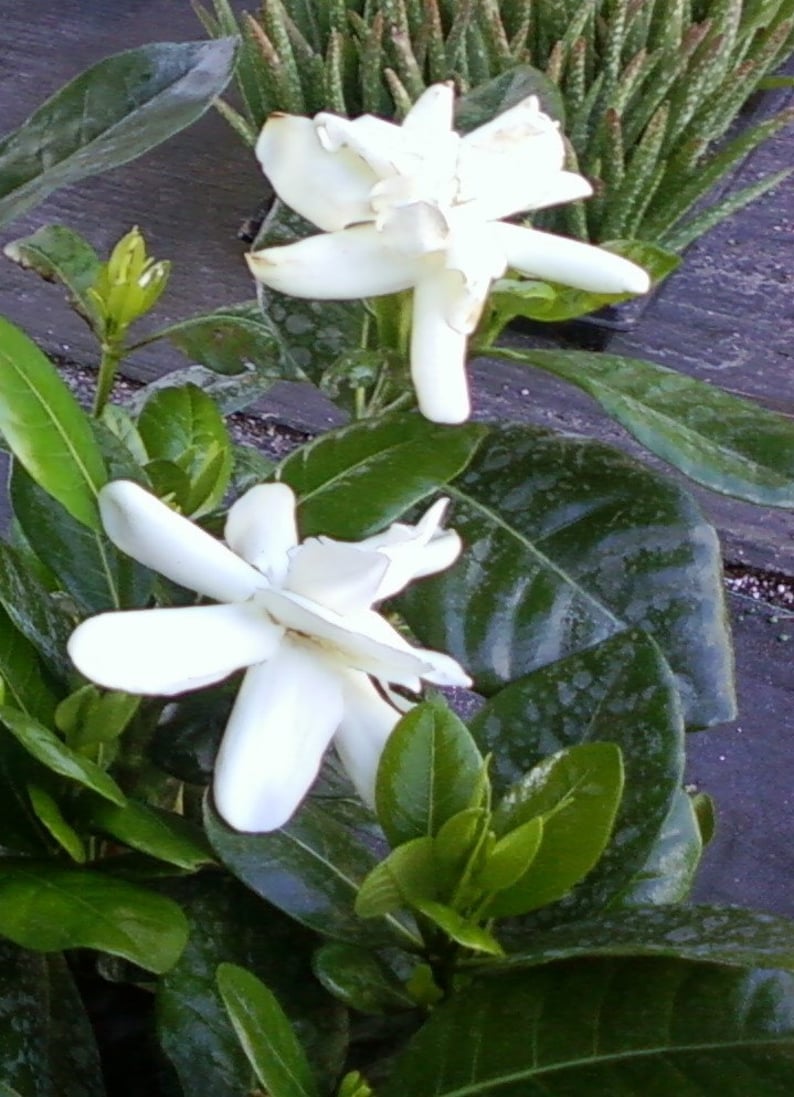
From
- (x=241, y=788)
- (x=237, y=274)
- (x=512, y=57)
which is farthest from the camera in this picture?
(x=237, y=274)

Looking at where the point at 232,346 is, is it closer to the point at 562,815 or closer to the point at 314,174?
the point at 314,174

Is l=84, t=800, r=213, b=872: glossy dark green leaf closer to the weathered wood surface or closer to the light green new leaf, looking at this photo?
the light green new leaf

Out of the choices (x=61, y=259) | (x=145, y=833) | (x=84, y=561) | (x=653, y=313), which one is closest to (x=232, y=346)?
(x=61, y=259)

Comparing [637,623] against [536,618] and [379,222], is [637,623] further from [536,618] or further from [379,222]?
[379,222]

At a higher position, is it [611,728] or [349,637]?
[349,637]

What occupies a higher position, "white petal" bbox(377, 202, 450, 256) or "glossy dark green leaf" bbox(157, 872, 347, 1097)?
"white petal" bbox(377, 202, 450, 256)

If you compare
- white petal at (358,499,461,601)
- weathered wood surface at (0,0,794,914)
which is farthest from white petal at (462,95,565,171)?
weathered wood surface at (0,0,794,914)

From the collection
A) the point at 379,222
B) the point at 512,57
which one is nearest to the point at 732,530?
the point at 512,57
